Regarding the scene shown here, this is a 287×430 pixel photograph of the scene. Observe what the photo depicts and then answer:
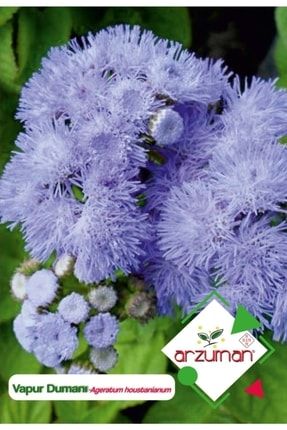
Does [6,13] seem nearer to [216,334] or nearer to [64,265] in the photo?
[64,265]

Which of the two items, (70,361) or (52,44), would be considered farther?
(52,44)

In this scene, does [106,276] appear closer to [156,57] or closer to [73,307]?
[73,307]

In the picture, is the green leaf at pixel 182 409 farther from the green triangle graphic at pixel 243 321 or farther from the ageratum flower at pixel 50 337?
the ageratum flower at pixel 50 337

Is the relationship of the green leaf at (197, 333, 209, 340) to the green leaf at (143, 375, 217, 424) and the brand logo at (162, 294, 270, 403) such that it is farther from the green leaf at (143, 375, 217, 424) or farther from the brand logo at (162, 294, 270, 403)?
the green leaf at (143, 375, 217, 424)

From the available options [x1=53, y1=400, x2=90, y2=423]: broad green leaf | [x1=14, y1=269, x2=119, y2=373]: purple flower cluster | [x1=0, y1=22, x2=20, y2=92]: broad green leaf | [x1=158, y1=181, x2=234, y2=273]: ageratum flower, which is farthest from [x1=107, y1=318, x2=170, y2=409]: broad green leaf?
[x1=0, y1=22, x2=20, y2=92]: broad green leaf

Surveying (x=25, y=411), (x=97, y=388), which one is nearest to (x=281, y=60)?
(x=97, y=388)

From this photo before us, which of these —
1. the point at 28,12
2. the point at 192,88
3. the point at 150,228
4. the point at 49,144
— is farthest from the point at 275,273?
the point at 28,12

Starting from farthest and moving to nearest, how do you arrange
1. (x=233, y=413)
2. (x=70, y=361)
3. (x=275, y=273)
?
(x=233, y=413), (x=70, y=361), (x=275, y=273)
